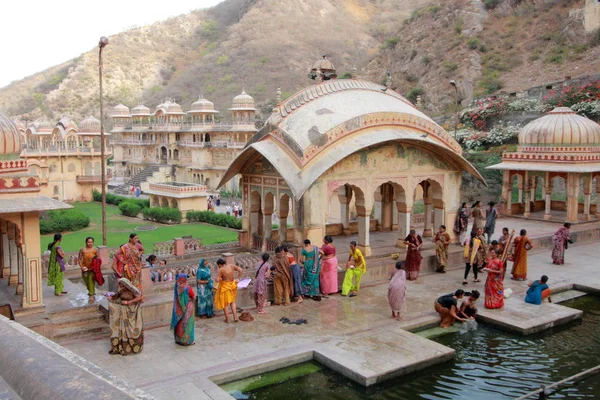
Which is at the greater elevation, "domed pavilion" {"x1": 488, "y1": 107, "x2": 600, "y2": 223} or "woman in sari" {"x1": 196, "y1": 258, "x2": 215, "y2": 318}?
"domed pavilion" {"x1": 488, "y1": 107, "x2": 600, "y2": 223}

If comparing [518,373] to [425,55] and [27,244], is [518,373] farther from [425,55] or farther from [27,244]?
[425,55]

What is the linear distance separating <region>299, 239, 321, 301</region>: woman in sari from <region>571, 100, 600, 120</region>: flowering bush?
28127 mm

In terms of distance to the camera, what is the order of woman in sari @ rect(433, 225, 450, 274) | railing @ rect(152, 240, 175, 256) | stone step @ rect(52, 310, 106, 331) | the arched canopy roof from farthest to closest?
railing @ rect(152, 240, 175, 256), woman in sari @ rect(433, 225, 450, 274), the arched canopy roof, stone step @ rect(52, 310, 106, 331)

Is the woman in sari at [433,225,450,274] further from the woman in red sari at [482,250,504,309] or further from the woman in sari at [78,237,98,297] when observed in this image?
the woman in sari at [78,237,98,297]

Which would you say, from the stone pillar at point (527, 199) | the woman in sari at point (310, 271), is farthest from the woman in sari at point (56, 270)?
the stone pillar at point (527, 199)

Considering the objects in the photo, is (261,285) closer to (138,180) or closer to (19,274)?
(19,274)

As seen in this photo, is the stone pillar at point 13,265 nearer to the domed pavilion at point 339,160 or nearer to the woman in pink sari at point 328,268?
the domed pavilion at point 339,160

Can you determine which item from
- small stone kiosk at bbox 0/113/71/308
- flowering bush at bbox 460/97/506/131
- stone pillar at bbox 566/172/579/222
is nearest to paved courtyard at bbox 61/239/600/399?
small stone kiosk at bbox 0/113/71/308

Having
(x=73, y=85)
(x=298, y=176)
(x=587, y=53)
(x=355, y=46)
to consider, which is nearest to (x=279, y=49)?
(x=355, y=46)

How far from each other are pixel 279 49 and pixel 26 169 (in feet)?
284

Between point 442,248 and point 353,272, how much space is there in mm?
3138

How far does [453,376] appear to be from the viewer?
29.6 feet

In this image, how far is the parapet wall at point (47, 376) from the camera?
73.5 inches

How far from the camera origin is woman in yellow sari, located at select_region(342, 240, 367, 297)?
1248 cm
